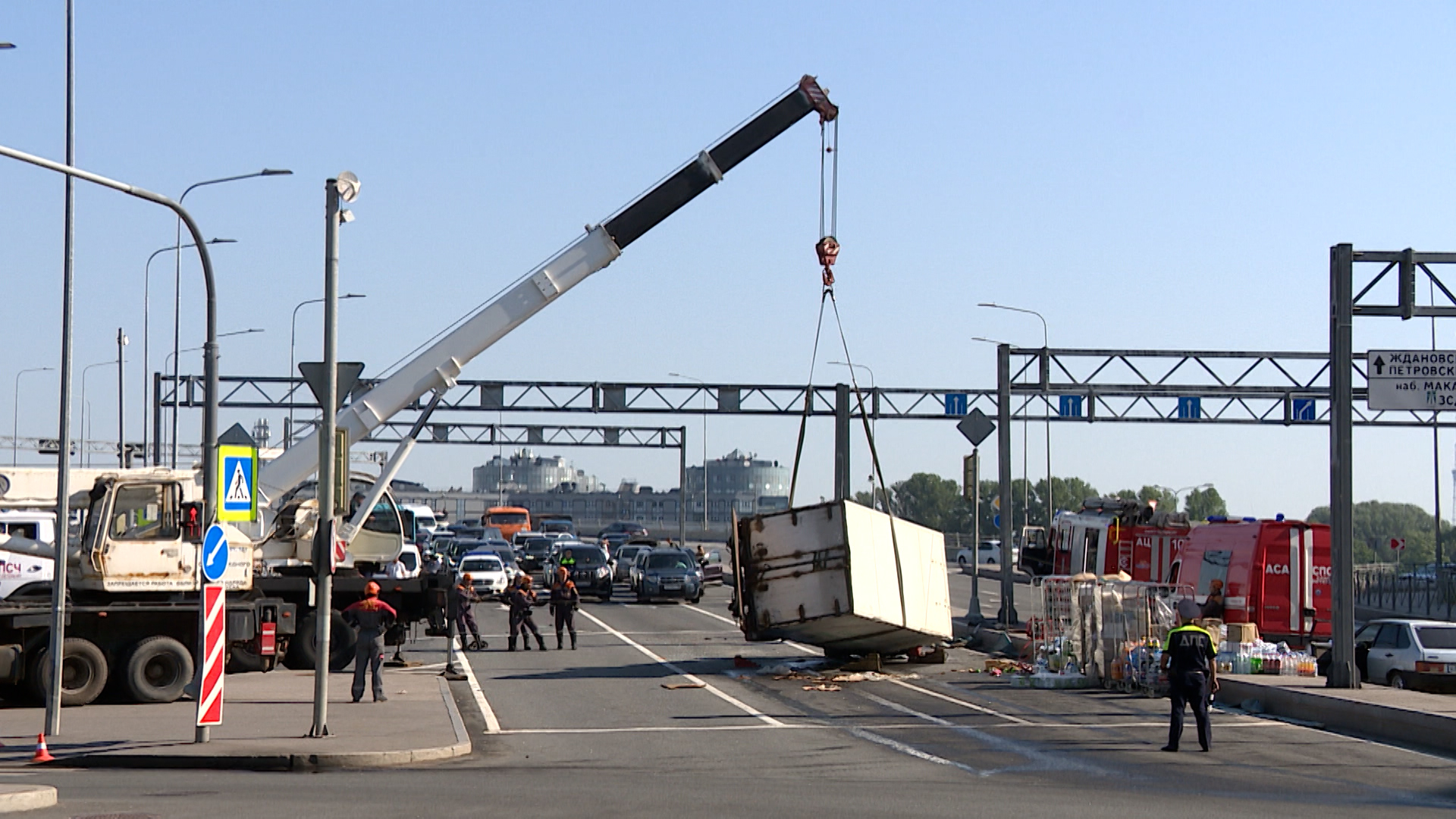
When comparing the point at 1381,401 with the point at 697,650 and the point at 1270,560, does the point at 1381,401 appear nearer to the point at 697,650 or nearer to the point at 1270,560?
the point at 1270,560

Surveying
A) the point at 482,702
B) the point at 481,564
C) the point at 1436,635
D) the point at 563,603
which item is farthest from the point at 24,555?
the point at 1436,635

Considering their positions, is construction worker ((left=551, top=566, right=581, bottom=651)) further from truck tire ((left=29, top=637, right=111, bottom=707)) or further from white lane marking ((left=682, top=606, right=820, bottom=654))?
truck tire ((left=29, top=637, right=111, bottom=707))

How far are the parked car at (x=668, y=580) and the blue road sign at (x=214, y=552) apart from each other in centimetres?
2934

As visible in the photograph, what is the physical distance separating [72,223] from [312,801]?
845 centimetres

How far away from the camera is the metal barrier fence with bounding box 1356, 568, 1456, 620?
48188 mm

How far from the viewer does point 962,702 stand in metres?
22.2

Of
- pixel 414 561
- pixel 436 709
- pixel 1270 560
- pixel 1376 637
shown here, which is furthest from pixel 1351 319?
pixel 414 561

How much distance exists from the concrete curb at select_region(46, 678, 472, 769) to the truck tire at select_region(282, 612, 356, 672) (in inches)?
396

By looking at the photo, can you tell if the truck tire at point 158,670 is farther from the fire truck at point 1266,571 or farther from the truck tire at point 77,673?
the fire truck at point 1266,571

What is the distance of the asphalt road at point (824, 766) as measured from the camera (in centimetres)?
1309

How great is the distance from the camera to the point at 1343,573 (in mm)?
22297

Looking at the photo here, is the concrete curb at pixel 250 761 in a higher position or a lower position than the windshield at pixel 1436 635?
lower

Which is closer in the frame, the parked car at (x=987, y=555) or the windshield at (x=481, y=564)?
the windshield at (x=481, y=564)

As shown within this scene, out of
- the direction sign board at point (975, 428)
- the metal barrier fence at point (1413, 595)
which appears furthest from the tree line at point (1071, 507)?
the direction sign board at point (975, 428)
